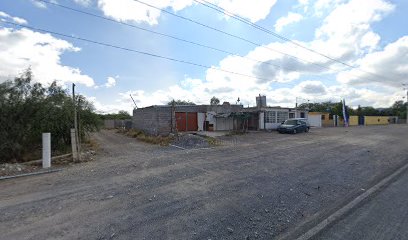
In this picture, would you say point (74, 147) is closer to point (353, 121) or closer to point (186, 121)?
point (186, 121)

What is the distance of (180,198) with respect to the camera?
5.88 metres

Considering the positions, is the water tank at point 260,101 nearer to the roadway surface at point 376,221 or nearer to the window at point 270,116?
the window at point 270,116

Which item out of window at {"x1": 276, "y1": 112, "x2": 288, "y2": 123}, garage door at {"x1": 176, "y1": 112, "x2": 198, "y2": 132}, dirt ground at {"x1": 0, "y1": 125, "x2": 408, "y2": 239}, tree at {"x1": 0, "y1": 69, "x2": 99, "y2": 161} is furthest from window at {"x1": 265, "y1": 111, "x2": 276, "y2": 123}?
tree at {"x1": 0, "y1": 69, "x2": 99, "y2": 161}

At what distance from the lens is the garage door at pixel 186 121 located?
26234mm

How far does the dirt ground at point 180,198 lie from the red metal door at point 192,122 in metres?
17.0

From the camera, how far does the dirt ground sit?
4336mm

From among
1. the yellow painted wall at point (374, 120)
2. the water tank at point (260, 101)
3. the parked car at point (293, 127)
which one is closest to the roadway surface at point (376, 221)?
the parked car at point (293, 127)

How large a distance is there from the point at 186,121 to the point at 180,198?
2121 cm

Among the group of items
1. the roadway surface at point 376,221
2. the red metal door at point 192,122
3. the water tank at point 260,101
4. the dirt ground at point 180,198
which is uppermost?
the water tank at point 260,101

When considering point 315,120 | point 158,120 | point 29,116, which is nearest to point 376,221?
point 29,116

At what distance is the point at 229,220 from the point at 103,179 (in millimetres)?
4647

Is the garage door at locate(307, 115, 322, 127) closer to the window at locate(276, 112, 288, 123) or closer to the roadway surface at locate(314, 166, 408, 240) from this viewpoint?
the window at locate(276, 112, 288, 123)

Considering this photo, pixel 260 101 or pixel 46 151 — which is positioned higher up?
pixel 260 101

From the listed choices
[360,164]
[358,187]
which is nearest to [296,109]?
[360,164]
